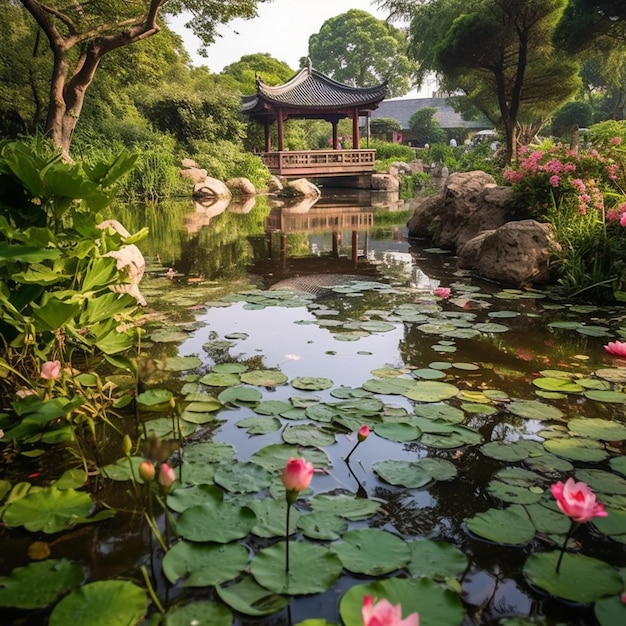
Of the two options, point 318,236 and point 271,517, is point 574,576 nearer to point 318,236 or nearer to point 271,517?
point 271,517

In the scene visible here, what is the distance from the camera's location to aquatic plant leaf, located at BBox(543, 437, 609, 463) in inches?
71.5

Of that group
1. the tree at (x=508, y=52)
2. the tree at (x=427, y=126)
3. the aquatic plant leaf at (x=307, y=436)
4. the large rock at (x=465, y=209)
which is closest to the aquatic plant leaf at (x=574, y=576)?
the aquatic plant leaf at (x=307, y=436)

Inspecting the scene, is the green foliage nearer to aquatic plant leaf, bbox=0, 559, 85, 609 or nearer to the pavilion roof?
aquatic plant leaf, bbox=0, 559, 85, 609

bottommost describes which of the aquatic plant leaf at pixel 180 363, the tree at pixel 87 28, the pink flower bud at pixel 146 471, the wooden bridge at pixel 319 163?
the aquatic plant leaf at pixel 180 363

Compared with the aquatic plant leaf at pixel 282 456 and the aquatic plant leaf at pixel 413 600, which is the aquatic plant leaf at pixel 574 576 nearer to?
the aquatic plant leaf at pixel 413 600

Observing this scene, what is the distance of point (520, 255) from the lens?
4.48 meters

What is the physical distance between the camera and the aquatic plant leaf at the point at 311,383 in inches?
94.0

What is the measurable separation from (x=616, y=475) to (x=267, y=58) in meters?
34.9

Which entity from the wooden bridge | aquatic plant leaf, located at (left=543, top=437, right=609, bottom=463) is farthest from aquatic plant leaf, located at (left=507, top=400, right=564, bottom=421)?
the wooden bridge

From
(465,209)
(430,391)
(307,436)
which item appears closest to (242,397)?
(307,436)

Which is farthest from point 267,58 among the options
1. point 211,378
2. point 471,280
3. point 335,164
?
point 211,378

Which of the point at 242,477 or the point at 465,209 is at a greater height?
the point at 465,209

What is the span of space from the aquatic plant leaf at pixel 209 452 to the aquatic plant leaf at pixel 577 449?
112 cm

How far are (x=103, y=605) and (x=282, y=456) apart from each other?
30.7 inches
